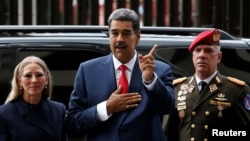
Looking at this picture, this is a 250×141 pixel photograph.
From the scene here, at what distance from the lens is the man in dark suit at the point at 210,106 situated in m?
4.50

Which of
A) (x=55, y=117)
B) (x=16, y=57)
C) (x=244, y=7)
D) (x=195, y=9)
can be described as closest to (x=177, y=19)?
(x=195, y=9)

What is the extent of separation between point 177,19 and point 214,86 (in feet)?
25.3

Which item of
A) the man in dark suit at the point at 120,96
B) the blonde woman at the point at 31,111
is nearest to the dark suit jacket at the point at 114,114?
the man in dark suit at the point at 120,96

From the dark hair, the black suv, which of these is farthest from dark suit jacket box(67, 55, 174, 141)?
the black suv

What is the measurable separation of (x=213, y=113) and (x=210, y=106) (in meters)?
0.05

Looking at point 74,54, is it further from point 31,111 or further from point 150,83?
point 150,83

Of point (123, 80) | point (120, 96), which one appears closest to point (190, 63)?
point (123, 80)

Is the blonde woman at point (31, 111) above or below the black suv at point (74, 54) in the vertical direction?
below

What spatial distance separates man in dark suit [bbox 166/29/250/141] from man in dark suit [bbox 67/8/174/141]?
31 cm

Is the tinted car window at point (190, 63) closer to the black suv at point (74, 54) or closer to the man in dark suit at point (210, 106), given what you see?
the black suv at point (74, 54)

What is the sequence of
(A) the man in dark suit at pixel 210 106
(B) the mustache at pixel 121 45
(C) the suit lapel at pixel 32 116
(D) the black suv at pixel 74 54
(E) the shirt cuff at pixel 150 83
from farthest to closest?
(D) the black suv at pixel 74 54, (A) the man in dark suit at pixel 210 106, (C) the suit lapel at pixel 32 116, (B) the mustache at pixel 121 45, (E) the shirt cuff at pixel 150 83

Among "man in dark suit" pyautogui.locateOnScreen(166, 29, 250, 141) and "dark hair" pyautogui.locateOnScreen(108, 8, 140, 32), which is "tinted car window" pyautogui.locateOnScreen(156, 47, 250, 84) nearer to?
"man in dark suit" pyautogui.locateOnScreen(166, 29, 250, 141)

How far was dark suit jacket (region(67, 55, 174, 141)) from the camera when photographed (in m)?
4.16

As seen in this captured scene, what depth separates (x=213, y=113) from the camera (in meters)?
4.54
